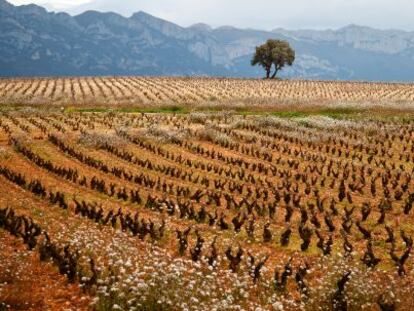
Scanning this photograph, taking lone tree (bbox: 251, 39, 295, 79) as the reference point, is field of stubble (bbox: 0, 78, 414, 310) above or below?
below

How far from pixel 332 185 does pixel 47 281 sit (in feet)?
48.1

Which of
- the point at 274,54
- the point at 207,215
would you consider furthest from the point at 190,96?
the point at 207,215

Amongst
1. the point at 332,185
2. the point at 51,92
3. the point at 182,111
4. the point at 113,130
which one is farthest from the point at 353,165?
the point at 51,92

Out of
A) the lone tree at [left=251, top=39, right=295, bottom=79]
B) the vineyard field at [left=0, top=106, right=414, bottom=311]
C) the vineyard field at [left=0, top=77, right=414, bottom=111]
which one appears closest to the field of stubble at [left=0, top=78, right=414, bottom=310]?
the vineyard field at [left=0, top=106, right=414, bottom=311]

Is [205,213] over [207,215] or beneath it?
over

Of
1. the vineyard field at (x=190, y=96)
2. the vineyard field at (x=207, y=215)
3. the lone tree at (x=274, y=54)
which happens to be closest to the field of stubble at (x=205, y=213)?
the vineyard field at (x=207, y=215)

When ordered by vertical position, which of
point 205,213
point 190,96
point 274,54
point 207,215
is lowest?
point 207,215

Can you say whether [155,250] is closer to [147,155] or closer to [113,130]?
[147,155]

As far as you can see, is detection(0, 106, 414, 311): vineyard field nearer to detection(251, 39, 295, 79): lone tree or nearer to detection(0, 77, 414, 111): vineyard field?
detection(0, 77, 414, 111): vineyard field

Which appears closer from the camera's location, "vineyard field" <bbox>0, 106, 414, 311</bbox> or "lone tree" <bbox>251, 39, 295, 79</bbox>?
"vineyard field" <bbox>0, 106, 414, 311</bbox>

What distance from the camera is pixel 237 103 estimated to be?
5819 centimetres

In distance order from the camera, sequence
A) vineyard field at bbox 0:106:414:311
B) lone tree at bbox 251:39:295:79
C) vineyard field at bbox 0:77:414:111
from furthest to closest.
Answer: lone tree at bbox 251:39:295:79 → vineyard field at bbox 0:77:414:111 → vineyard field at bbox 0:106:414:311

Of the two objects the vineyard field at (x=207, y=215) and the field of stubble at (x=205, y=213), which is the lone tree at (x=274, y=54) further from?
the vineyard field at (x=207, y=215)

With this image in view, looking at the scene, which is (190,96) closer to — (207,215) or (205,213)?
(207,215)
